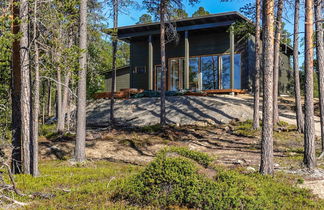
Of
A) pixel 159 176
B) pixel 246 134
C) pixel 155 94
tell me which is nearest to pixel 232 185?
pixel 159 176

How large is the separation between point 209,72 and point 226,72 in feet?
3.98

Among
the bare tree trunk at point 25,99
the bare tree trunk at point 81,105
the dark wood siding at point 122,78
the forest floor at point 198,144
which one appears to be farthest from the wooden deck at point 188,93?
the bare tree trunk at point 25,99

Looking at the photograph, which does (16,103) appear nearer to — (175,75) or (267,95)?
(267,95)

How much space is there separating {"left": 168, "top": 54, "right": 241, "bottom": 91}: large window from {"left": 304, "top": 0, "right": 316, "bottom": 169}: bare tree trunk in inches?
484

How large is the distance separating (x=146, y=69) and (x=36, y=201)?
19.5 m

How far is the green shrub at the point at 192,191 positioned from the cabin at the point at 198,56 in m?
14.9

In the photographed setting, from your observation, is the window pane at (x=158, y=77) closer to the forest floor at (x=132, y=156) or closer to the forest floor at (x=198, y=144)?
the forest floor at (x=132, y=156)

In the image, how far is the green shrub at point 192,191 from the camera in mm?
4352

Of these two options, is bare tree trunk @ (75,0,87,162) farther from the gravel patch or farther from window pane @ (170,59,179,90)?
window pane @ (170,59,179,90)

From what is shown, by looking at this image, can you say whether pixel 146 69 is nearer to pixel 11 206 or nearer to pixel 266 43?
pixel 266 43

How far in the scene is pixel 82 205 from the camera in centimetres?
478

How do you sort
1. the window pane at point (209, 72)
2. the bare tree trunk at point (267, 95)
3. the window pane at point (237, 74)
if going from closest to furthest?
1. the bare tree trunk at point (267, 95)
2. the window pane at point (237, 74)
3. the window pane at point (209, 72)

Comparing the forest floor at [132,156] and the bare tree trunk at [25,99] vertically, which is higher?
the bare tree trunk at [25,99]

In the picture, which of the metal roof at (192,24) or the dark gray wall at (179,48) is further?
the dark gray wall at (179,48)
